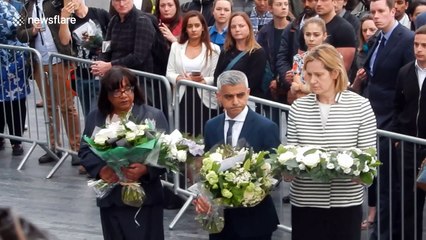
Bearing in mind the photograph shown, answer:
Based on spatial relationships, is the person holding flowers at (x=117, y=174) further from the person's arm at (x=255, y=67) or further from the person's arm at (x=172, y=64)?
the person's arm at (x=172, y=64)

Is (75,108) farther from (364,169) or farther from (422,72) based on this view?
(364,169)

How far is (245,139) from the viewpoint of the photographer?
5.94 metres

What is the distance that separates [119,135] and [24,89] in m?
4.94

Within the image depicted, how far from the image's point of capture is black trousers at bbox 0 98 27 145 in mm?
10594

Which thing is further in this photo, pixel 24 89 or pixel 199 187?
pixel 24 89

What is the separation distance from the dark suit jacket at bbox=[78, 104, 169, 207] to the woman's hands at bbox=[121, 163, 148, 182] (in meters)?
0.05

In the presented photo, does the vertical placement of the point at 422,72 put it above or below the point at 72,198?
above

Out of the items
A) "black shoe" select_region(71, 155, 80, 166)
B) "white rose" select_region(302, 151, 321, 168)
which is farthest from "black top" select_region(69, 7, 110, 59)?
"white rose" select_region(302, 151, 321, 168)

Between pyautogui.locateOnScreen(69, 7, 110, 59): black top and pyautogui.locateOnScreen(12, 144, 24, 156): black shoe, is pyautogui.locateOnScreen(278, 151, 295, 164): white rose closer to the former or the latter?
pyautogui.locateOnScreen(69, 7, 110, 59): black top

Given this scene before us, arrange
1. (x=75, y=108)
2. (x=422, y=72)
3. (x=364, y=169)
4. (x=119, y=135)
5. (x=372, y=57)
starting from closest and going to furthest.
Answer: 1. (x=364, y=169)
2. (x=119, y=135)
3. (x=422, y=72)
4. (x=372, y=57)
5. (x=75, y=108)

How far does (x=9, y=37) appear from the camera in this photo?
34.9ft

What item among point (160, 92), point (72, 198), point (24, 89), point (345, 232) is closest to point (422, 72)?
point (345, 232)

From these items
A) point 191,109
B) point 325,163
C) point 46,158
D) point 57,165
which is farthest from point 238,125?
point 46,158

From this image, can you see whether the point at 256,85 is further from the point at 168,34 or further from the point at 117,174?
the point at 117,174
